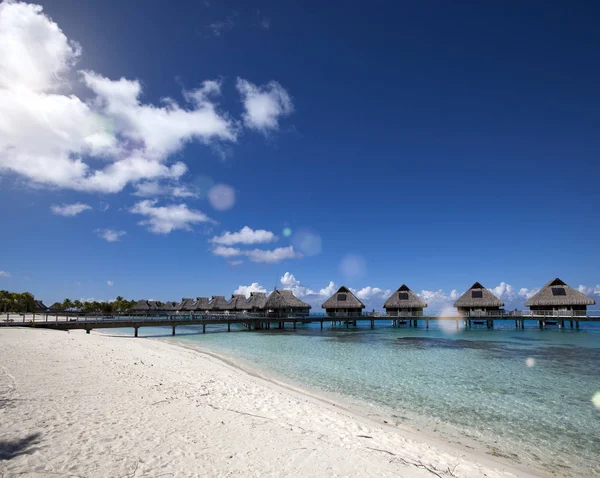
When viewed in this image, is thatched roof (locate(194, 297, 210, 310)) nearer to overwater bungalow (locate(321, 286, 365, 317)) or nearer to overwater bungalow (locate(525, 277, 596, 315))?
overwater bungalow (locate(321, 286, 365, 317))

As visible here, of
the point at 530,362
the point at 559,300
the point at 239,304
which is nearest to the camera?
the point at 530,362

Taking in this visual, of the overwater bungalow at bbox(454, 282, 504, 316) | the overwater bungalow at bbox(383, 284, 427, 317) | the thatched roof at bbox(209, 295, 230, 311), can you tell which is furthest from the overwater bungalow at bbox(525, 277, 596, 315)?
the thatched roof at bbox(209, 295, 230, 311)

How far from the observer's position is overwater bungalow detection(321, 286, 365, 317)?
46906 millimetres

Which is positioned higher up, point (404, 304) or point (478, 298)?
point (478, 298)

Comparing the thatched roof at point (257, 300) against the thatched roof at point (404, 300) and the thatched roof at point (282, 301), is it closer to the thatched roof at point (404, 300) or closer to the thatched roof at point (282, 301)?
the thatched roof at point (282, 301)

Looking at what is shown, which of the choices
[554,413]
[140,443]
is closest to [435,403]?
[554,413]

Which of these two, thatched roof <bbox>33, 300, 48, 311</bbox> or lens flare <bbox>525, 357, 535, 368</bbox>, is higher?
thatched roof <bbox>33, 300, 48, 311</bbox>

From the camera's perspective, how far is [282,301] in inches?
1779

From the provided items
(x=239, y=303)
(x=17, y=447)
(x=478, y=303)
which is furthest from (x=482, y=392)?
(x=239, y=303)

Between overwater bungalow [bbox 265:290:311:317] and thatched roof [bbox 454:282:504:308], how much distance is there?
2266 cm

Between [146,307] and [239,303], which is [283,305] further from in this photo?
[146,307]

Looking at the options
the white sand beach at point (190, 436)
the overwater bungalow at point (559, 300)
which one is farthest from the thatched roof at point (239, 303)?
the white sand beach at point (190, 436)

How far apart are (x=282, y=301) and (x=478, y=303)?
27556 mm

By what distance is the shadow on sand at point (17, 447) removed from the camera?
173 inches
